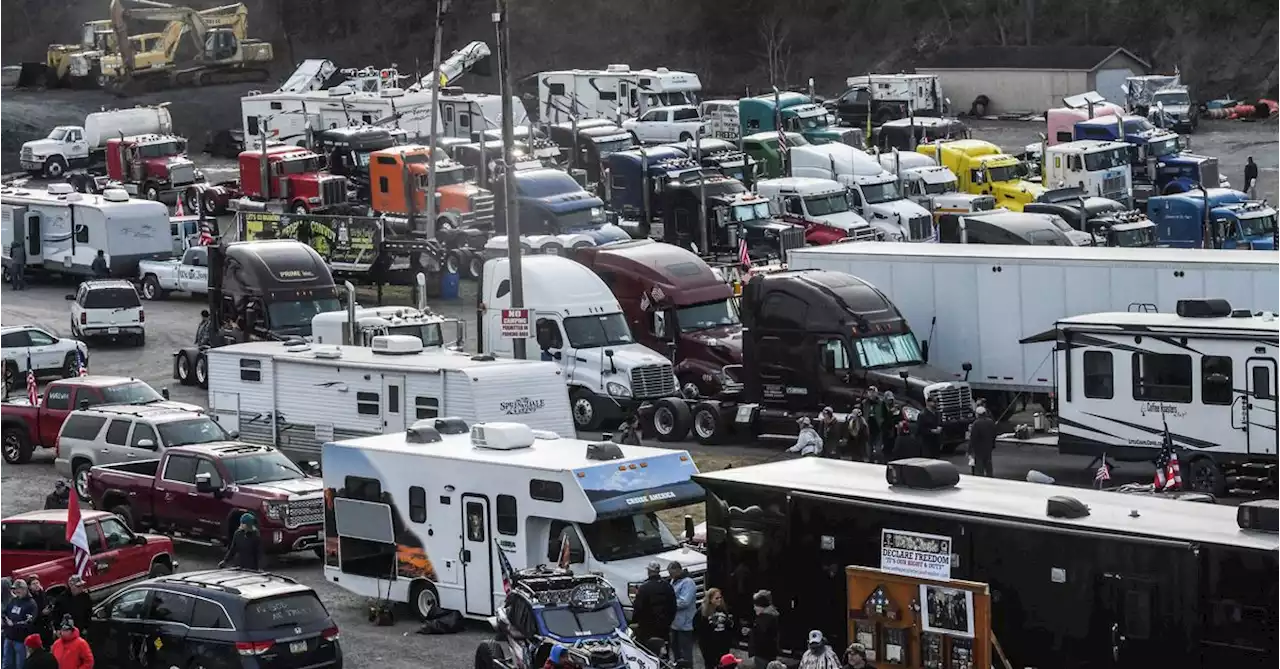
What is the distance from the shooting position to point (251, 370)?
32719 mm

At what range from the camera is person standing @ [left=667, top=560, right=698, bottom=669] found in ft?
69.3

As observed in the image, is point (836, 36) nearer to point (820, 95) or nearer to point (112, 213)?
point (820, 95)

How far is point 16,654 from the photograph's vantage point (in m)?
21.7

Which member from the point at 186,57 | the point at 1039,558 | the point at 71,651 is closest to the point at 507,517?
the point at 71,651

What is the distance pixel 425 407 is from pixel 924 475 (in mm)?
11791

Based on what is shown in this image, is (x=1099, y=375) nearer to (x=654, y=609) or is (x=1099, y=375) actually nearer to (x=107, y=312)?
(x=654, y=609)

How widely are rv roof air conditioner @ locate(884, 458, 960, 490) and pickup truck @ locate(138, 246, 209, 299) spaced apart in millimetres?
31173

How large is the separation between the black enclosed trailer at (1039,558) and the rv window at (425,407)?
9.28 metres

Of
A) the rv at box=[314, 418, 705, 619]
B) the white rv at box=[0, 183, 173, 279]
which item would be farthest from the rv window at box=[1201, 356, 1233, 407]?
the white rv at box=[0, 183, 173, 279]

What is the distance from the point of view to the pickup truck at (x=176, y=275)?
48906 millimetres

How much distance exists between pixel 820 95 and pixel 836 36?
7.23 metres

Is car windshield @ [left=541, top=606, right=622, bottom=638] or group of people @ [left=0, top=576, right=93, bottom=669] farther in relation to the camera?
group of people @ [left=0, top=576, right=93, bottom=669]

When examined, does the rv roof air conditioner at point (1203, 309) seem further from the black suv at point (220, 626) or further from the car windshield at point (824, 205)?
the car windshield at point (824, 205)

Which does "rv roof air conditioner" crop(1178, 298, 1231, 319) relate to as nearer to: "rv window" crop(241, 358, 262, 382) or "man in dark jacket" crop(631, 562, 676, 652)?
"man in dark jacket" crop(631, 562, 676, 652)
